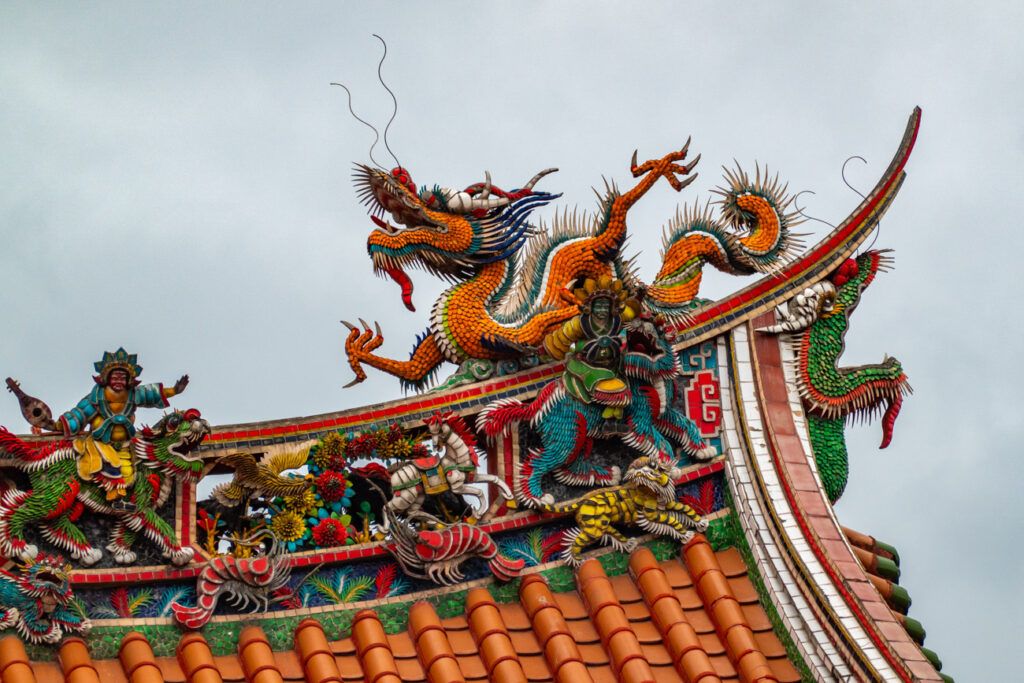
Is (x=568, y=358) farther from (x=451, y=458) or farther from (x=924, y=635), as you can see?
(x=924, y=635)

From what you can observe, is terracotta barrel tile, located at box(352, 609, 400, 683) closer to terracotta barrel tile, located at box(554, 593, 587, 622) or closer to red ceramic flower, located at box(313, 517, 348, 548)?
red ceramic flower, located at box(313, 517, 348, 548)

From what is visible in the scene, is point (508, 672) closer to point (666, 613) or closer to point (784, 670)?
point (666, 613)

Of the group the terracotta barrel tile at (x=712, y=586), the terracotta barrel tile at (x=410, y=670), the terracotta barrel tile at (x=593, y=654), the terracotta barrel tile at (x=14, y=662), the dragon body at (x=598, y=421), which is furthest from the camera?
the dragon body at (x=598, y=421)

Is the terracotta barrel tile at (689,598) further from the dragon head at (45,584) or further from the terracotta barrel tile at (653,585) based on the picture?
the dragon head at (45,584)

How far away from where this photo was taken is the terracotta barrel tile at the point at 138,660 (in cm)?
1340

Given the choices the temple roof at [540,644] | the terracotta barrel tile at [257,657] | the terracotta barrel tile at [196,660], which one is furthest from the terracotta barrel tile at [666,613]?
the terracotta barrel tile at [196,660]

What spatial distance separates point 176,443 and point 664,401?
10.4 ft

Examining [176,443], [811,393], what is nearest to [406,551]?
[176,443]

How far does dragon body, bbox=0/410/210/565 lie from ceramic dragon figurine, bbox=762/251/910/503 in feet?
13.4

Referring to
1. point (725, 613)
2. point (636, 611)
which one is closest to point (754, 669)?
point (725, 613)

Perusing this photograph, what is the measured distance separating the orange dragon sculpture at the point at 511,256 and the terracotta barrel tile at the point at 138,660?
2.55 m

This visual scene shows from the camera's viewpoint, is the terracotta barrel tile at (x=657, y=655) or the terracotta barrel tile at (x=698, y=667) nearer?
the terracotta barrel tile at (x=698, y=667)

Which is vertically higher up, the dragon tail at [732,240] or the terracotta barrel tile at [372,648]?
the dragon tail at [732,240]

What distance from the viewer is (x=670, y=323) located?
1516 centimetres
